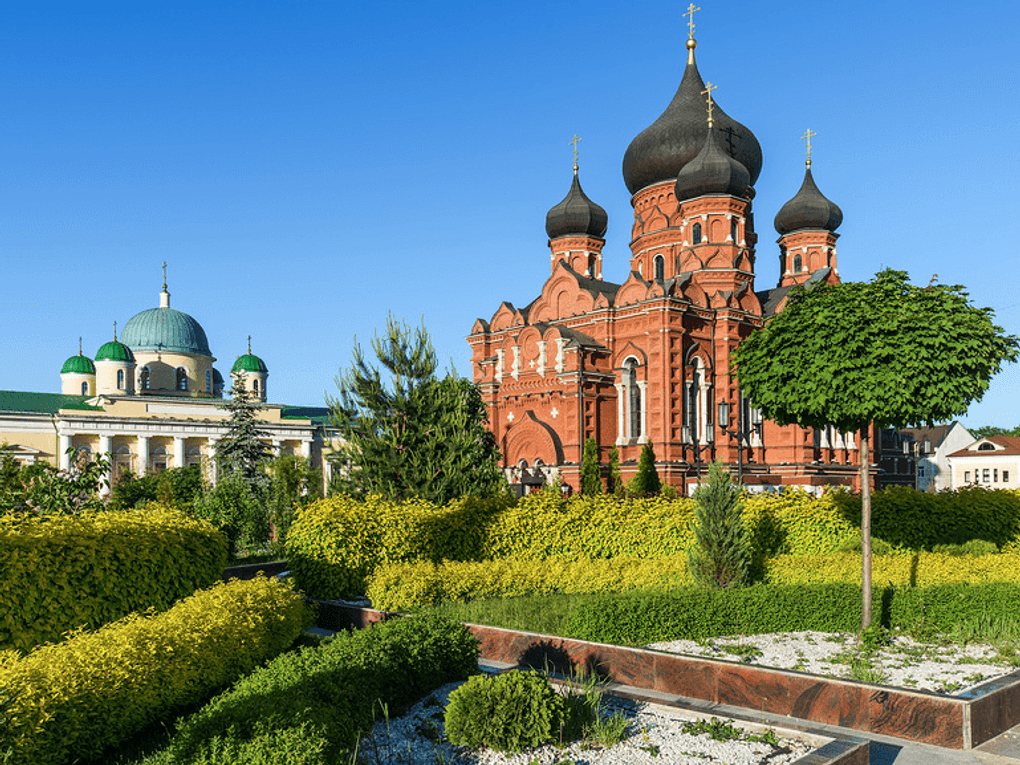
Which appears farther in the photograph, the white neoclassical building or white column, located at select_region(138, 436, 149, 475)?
white column, located at select_region(138, 436, 149, 475)

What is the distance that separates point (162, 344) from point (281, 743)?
6585cm

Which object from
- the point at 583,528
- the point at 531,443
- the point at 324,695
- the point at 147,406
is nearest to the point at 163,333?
the point at 147,406

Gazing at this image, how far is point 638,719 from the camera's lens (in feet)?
22.6

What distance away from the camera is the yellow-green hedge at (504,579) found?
460 inches

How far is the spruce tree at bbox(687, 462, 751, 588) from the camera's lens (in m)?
11.7

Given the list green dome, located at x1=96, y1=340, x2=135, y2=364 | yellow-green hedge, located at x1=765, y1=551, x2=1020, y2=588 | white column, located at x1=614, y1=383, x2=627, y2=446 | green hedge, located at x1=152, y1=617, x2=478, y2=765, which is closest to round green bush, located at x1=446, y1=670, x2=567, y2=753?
green hedge, located at x1=152, y1=617, x2=478, y2=765

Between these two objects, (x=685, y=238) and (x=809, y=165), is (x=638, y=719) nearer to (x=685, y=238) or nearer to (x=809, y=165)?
(x=685, y=238)

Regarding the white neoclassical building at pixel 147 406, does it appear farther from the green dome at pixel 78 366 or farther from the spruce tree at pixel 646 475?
the spruce tree at pixel 646 475

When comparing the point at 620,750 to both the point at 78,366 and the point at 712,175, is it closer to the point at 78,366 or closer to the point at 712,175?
the point at 712,175

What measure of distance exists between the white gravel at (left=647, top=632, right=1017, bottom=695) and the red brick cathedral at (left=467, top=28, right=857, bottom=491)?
21011mm

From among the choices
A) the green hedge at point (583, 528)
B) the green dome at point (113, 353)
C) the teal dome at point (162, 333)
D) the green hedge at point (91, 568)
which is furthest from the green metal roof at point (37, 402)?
the green hedge at point (91, 568)

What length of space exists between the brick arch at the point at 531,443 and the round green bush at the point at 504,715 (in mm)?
28219

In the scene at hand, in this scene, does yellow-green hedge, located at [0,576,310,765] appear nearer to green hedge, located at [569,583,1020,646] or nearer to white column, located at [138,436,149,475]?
green hedge, located at [569,583,1020,646]

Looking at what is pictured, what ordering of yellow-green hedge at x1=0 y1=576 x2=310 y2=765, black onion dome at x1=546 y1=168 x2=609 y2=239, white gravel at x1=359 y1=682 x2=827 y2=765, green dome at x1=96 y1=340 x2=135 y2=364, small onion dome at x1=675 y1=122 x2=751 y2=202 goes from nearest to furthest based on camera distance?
1. yellow-green hedge at x1=0 y1=576 x2=310 y2=765
2. white gravel at x1=359 y1=682 x2=827 y2=765
3. small onion dome at x1=675 y1=122 x2=751 y2=202
4. black onion dome at x1=546 y1=168 x2=609 y2=239
5. green dome at x1=96 y1=340 x2=135 y2=364
